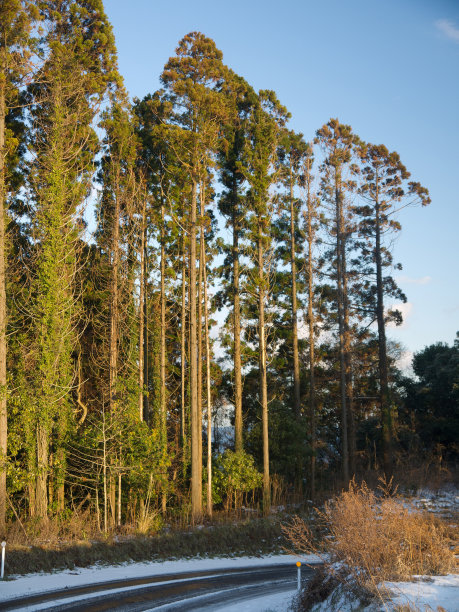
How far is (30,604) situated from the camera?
35.7 feet

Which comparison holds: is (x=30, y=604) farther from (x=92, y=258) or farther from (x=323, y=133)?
(x=323, y=133)

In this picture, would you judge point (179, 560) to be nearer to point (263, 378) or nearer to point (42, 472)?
point (42, 472)

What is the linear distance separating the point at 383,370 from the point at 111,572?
23288mm

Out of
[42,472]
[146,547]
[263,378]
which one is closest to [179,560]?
[146,547]

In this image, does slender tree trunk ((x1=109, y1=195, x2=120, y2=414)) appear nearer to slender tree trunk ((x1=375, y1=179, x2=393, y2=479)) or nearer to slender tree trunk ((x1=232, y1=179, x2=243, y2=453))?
slender tree trunk ((x1=232, y1=179, x2=243, y2=453))

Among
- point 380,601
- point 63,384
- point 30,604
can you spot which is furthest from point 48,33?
point 380,601

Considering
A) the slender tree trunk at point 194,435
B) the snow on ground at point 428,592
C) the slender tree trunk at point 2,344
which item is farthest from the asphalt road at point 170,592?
the slender tree trunk at point 194,435

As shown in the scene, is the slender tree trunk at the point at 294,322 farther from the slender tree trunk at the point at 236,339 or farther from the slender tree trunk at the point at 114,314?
the slender tree trunk at the point at 114,314

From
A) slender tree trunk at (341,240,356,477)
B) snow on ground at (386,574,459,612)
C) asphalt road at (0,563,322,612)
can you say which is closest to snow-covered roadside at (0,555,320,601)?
asphalt road at (0,563,322,612)

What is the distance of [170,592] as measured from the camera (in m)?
12.5

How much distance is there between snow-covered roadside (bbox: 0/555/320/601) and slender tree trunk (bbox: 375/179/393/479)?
51.3ft

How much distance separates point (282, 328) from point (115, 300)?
13731mm

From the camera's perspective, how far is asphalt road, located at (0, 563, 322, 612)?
10867 millimetres

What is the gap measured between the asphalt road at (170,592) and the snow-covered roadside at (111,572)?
0.47 meters
